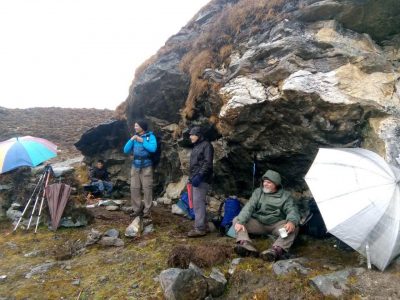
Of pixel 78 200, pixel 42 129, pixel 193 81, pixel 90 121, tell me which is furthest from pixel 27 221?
pixel 90 121

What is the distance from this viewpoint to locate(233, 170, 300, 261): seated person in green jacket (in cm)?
733

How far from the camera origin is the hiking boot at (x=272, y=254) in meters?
6.86

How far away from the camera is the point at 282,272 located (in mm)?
6324

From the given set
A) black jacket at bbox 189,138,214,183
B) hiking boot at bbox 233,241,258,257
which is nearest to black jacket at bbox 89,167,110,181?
black jacket at bbox 189,138,214,183

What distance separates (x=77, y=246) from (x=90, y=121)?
20.8m

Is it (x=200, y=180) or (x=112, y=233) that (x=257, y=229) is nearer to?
(x=200, y=180)

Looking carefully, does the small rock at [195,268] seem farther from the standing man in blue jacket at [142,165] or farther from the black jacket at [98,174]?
the black jacket at [98,174]

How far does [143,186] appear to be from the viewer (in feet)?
35.0

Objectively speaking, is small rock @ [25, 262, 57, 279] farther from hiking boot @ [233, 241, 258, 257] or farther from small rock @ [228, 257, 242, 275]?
hiking boot @ [233, 241, 258, 257]

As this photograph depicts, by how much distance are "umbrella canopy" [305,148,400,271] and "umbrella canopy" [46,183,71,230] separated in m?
7.76

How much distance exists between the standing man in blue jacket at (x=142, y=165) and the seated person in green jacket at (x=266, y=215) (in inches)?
144

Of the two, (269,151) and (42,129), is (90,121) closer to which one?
(42,129)

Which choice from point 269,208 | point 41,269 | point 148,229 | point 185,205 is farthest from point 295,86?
point 41,269

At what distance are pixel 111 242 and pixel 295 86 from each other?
613 cm
